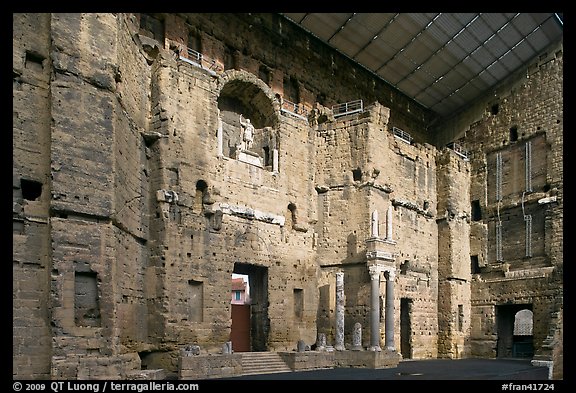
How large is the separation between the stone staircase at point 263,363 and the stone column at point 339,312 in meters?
2.79

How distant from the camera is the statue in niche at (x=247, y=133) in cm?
2500

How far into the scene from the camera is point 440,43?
30.9m

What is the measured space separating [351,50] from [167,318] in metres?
17.4

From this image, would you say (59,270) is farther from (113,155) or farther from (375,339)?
(375,339)

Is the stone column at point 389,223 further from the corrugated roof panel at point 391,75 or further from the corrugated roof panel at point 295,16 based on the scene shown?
the corrugated roof panel at point 391,75

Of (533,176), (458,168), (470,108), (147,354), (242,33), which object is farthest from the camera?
(470,108)

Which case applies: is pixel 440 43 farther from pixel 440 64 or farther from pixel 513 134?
pixel 513 134

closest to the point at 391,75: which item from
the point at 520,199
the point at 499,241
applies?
the point at 520,199

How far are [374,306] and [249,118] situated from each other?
29.5 feet

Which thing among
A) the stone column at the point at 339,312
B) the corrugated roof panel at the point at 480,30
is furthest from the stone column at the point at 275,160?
the corrugated roof panel at the point at 480,30

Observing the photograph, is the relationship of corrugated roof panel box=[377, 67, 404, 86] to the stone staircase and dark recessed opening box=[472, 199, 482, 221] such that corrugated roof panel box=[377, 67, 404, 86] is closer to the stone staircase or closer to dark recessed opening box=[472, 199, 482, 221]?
dark recessed opening box=[472, 199, 482, 221]

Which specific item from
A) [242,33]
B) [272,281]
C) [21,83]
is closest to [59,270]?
[21,83]

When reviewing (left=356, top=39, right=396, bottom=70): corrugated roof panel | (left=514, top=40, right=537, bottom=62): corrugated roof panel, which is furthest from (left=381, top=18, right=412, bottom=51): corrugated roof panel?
(left=514, top=40, right=537, bottom=62): corrugated roof panel

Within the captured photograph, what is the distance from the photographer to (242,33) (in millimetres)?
27375
